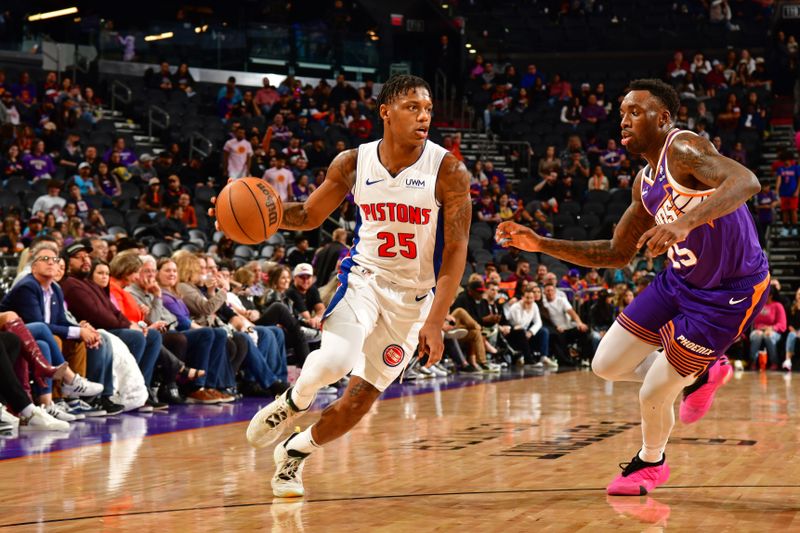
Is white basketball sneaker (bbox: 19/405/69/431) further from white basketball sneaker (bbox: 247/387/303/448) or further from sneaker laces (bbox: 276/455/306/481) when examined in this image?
sneaker laces (bbox: 276/455/306/481)

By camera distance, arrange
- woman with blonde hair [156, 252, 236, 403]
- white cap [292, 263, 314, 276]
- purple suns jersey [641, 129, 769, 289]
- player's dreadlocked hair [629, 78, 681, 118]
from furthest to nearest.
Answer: white cap [292, 263, 314, 276] → woman with blonde hair [156, 252, 236, 403] → player's dreadlocked hair [629, 78, 681, 118] → purple suns jersey [641, 129, 769, 289]

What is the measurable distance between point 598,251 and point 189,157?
46.5 ft

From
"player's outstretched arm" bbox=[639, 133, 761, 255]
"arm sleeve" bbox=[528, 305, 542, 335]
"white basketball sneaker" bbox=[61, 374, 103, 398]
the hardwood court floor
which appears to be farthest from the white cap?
"player's outstretched arm" bbox=[639, 133, 761, 255]

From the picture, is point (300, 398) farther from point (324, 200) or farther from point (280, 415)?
point (324, 200)

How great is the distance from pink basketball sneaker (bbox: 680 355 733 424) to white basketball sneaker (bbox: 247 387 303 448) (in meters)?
1.88

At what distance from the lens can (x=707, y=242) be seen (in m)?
4.60

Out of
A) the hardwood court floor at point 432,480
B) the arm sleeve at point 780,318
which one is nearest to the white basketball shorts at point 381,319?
the hardwood court floor at point 432,480

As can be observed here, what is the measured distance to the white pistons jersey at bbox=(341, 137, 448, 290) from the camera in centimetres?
472

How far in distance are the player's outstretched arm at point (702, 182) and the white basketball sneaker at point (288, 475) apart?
1751mm

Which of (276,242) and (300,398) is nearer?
(300,398)

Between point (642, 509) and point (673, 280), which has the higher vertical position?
point (673, 280)

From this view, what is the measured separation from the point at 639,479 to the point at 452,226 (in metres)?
1.41

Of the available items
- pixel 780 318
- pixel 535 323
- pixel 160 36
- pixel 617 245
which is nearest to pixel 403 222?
pixel 617 245

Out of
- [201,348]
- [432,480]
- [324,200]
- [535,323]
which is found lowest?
[535,323]
